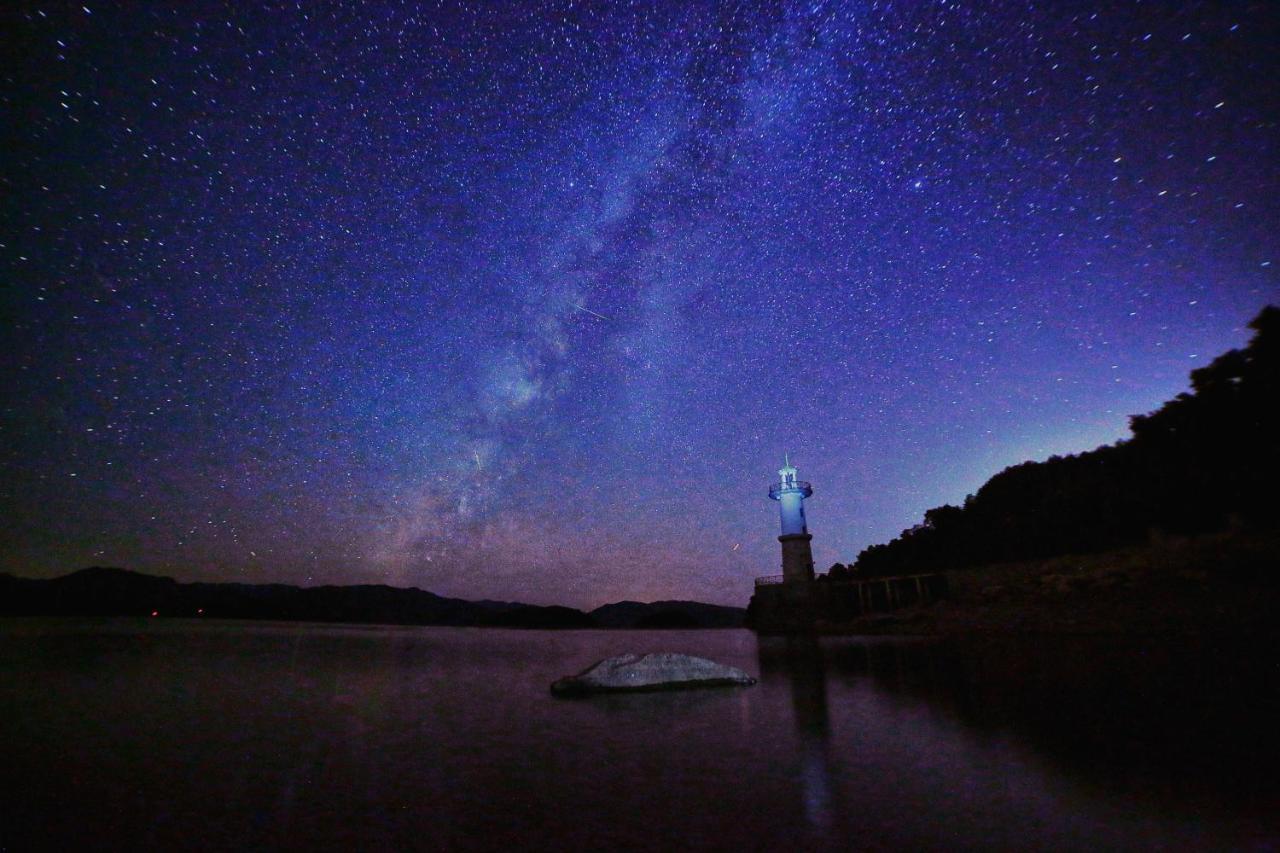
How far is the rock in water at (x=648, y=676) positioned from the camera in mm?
15156

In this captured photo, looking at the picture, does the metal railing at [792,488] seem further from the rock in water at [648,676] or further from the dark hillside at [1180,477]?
the rock in water at [648,676]

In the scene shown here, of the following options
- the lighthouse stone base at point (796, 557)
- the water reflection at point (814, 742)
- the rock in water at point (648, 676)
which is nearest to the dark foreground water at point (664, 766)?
the water reflection at point (814, 742)

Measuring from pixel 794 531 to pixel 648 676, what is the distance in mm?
45109

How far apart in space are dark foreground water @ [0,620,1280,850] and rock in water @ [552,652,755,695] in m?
0.87

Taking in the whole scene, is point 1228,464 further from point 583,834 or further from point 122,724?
point 122,724

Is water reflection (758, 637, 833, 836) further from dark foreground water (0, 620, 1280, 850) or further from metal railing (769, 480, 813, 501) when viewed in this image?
metal railing (769, 480, 813, 501)

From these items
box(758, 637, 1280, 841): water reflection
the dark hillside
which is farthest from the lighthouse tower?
box(758, 637, 1280, 841): water reflection

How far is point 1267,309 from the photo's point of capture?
3094 centimetres

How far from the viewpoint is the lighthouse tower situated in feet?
188

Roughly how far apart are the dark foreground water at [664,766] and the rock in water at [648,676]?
0.87m

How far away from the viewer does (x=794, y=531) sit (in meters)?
57.8

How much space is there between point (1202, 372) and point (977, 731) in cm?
3826

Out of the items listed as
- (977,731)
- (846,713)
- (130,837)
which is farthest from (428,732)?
(977,731)

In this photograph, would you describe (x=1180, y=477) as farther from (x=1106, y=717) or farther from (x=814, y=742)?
(x=814, y=742)
